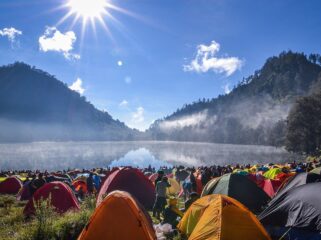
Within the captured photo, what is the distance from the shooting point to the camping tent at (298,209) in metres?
8.31

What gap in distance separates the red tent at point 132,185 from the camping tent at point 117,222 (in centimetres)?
698

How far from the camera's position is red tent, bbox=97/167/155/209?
15.3m

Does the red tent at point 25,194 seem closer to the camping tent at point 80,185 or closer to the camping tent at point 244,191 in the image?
the camping tent at point 80,185

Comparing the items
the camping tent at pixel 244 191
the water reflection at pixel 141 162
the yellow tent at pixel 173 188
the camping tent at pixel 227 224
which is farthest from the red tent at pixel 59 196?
the water reflection at pixel 141 162

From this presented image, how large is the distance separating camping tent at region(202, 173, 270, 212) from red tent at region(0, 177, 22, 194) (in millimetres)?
15579

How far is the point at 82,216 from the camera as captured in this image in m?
10.1

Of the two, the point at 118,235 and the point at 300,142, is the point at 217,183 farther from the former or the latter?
the point at 300,142

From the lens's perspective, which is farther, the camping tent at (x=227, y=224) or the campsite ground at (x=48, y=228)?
the campsite ground at (x=48, y=228)

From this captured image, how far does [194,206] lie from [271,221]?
7.44ft

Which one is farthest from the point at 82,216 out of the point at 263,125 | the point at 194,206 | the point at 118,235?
the point at 263,125

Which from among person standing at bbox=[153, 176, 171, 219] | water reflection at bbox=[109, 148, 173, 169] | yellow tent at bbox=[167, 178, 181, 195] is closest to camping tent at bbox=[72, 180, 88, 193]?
yellow tent at bbox=[167, 178, 181, 195]

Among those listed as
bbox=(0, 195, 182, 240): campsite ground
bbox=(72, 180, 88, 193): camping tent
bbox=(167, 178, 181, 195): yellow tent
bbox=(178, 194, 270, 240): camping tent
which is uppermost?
bbox=(178, 194, 270, 240): camping tent

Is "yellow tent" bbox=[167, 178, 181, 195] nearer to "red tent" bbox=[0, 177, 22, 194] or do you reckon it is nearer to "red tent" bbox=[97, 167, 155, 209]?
"red tent" bbox=[97, 167, 155, 209]

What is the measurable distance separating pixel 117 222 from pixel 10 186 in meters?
17.0
